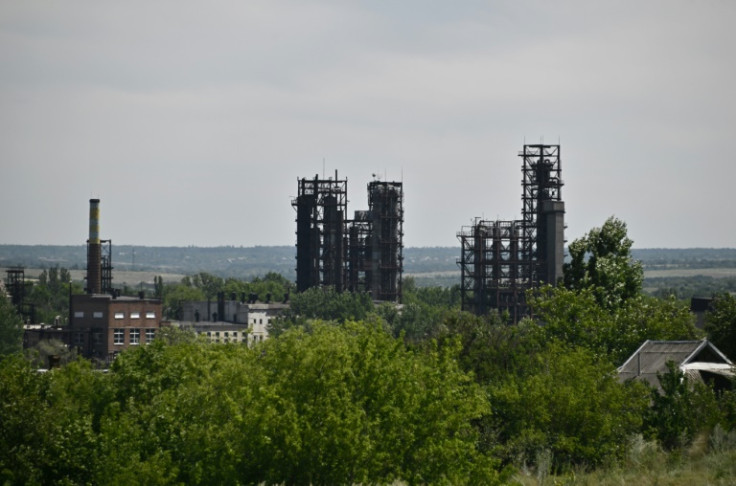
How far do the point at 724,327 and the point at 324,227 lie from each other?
8417 cm

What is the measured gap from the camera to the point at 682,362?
4478 cm

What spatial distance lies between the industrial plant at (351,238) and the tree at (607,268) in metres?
68.3

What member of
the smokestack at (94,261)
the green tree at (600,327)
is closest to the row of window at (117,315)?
the smokestack at (94,261)

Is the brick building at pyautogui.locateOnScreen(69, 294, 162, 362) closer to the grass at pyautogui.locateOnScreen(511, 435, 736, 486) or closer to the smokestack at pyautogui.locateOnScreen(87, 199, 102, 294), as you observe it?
the smokestack at pyautogui.locateOnScreen(87, 199, 102, 294)

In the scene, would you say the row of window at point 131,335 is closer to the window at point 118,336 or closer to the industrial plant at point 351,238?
the window at point 118,336

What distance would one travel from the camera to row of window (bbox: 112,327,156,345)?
12249 cm

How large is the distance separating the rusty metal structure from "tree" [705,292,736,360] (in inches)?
2052

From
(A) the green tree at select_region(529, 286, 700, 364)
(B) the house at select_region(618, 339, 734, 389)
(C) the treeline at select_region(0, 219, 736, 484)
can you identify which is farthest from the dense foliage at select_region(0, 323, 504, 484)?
(A) the green tree at select_region(529, 286, 700, 364)

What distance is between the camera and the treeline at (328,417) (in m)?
30.0

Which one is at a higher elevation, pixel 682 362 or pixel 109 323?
pixel 682 362

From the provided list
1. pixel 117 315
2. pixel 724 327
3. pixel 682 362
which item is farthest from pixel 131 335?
pixel 682 362

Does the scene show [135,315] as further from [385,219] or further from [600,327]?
[600,327]

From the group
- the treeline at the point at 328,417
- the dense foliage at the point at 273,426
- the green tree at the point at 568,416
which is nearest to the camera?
the dense foliage at the point at 273,426

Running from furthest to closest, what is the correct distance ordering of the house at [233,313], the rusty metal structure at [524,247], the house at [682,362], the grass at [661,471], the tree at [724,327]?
the house at [233,313] < the rusty metal structure at [524,247] < the tree at [724,327] < the house at [682,362] < the grass at [661,471]
